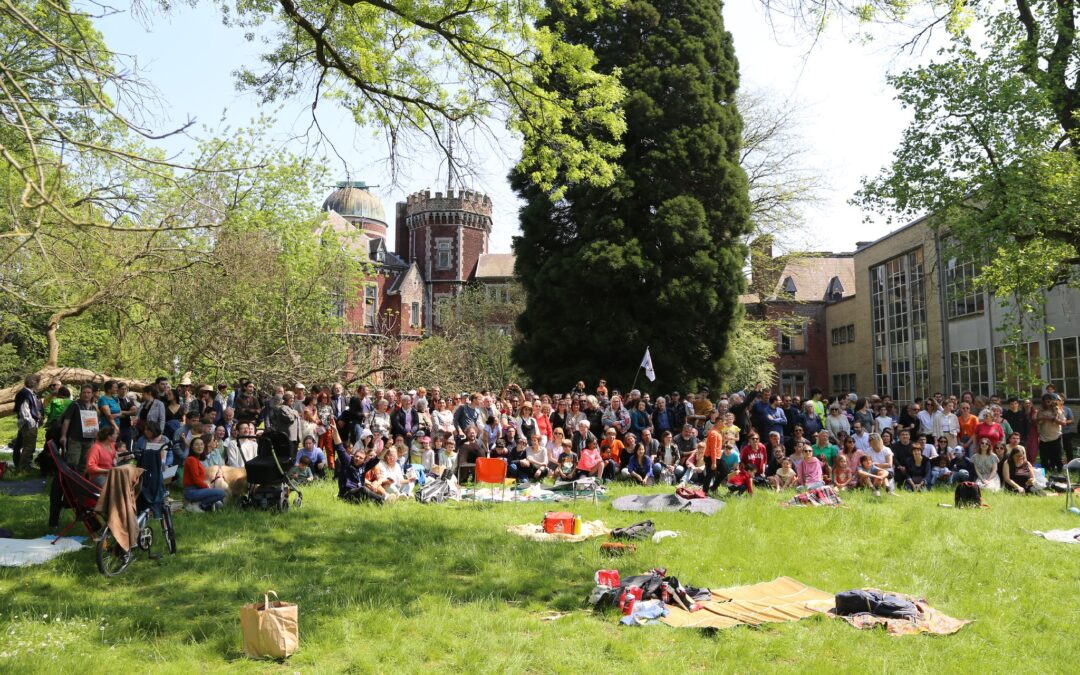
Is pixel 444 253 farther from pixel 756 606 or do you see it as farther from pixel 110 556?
pixel 756 606

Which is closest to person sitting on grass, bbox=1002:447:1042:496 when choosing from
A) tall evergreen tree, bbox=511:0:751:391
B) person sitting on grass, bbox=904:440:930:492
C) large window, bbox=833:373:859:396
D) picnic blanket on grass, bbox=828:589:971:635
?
person sitting on grass, bbox=904:440:930:492

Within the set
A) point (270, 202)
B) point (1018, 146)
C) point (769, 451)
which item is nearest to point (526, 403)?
point (769, 451)

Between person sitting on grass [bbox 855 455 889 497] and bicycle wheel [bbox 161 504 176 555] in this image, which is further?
person sitting on grass [bbox 855 455 889 497]

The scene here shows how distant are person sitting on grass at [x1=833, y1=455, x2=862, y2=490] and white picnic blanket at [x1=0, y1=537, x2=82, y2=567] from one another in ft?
40.3

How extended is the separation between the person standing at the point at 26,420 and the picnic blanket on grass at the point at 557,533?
29.8 feet

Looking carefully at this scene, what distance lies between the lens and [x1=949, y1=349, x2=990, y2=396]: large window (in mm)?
30531

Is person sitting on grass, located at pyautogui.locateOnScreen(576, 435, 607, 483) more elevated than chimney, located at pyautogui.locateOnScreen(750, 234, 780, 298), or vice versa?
chimney, located at pyautogui.locateOnScreen(750, 234, 780, 298)

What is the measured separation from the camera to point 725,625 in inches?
270

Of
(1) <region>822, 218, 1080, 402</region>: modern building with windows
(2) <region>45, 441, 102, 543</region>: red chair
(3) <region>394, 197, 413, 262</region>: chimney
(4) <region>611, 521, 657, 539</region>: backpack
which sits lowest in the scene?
(4) <region>611, 521, 657, 539</region>: backpack

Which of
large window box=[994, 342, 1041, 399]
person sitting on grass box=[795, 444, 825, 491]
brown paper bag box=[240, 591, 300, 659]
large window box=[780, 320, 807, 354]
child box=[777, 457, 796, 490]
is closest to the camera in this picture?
brown paper bag box=[240, 591, 300, 659]

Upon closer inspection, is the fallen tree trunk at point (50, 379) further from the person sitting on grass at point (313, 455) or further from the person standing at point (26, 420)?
the person sitting on grass at point (313, 455)

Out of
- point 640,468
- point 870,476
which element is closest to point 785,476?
point 870,476

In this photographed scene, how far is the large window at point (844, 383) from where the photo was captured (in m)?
45.5

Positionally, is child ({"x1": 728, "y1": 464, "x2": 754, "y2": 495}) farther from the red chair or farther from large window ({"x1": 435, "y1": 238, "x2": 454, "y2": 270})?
large window ({"x1": 435, "y1": 238, "x2": 454, "y2": 270})
